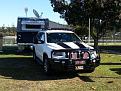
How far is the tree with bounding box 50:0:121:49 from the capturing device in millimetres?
25969

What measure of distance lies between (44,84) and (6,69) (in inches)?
166

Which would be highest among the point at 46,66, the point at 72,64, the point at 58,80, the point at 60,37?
the point at 60,37

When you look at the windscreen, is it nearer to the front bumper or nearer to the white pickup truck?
the white pickup truck

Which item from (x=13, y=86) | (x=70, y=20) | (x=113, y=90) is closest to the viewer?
(x=113, y=90)

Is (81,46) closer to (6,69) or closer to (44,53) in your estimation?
(44,53)

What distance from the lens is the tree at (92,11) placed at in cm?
2597

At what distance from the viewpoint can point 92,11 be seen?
2628cm

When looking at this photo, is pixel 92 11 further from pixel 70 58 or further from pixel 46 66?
pixel 70 58

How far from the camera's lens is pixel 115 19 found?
27.4 metres

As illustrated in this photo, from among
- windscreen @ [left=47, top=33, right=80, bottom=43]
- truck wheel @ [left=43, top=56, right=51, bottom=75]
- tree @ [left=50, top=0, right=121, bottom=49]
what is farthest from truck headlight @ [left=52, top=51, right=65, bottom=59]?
tree @ [left=50, top=0, right=121, bottom=49]

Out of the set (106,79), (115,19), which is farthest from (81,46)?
(115,19)

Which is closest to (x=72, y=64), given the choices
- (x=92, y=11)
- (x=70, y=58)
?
(x=70, y=58)

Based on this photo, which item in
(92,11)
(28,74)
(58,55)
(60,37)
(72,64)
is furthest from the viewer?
(92,11)

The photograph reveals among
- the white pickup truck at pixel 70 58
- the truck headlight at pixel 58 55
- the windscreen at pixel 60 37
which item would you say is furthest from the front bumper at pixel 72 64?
the windscreen at pixel 60 37
